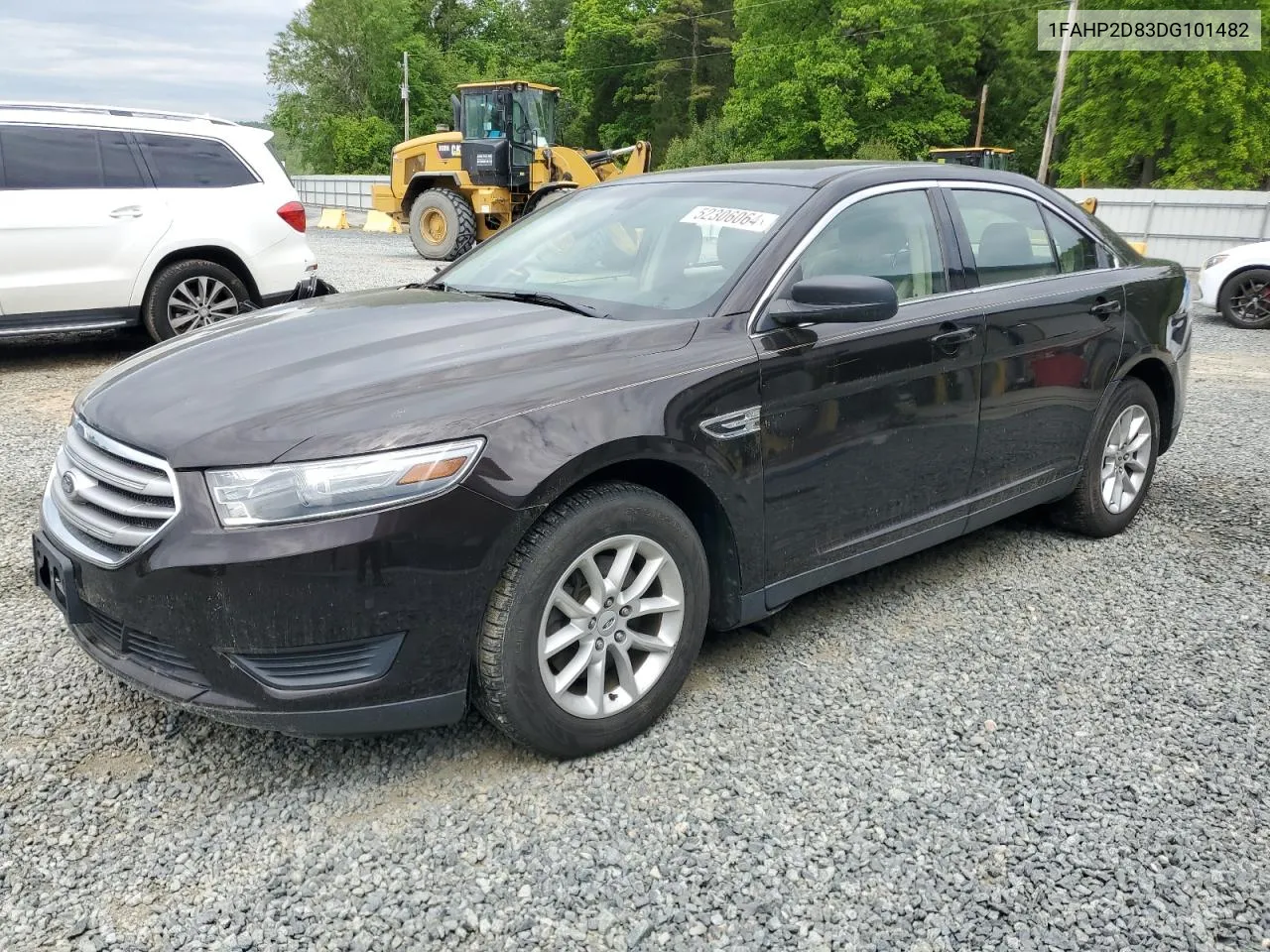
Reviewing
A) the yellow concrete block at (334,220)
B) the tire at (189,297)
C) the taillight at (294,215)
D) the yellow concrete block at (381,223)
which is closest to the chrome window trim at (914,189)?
the tire at (189,297)

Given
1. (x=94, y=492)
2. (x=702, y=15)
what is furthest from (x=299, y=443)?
(x=702, y=15)

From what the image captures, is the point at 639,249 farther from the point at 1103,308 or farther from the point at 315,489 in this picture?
the point at 1103,308

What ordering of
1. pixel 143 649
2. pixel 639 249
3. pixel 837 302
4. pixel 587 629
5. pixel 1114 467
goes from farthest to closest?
1. pixel 1114 467
2. pixel 639 249
3. pixel 837 302
4. pixel 587 629
5. pixel 143 649

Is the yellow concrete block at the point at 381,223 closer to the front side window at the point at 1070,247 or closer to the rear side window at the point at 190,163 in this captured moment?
the rear side window at the point at 190,163

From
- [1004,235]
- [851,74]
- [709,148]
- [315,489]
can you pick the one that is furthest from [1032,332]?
[709,148]

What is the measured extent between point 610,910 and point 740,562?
113cm

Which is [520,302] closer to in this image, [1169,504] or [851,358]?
[851,358]

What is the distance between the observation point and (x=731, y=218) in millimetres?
3424

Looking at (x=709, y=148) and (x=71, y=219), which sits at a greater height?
(x=709, y=148)

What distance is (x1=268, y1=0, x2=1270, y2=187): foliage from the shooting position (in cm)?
3600

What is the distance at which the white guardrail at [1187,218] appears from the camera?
67.9 ft

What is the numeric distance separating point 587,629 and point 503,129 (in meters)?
17.0

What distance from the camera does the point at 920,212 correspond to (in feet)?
12.3

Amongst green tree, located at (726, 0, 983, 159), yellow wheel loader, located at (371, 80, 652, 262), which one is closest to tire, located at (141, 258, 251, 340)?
yellow wheel loader, located at (371, 80, 652, 262)
